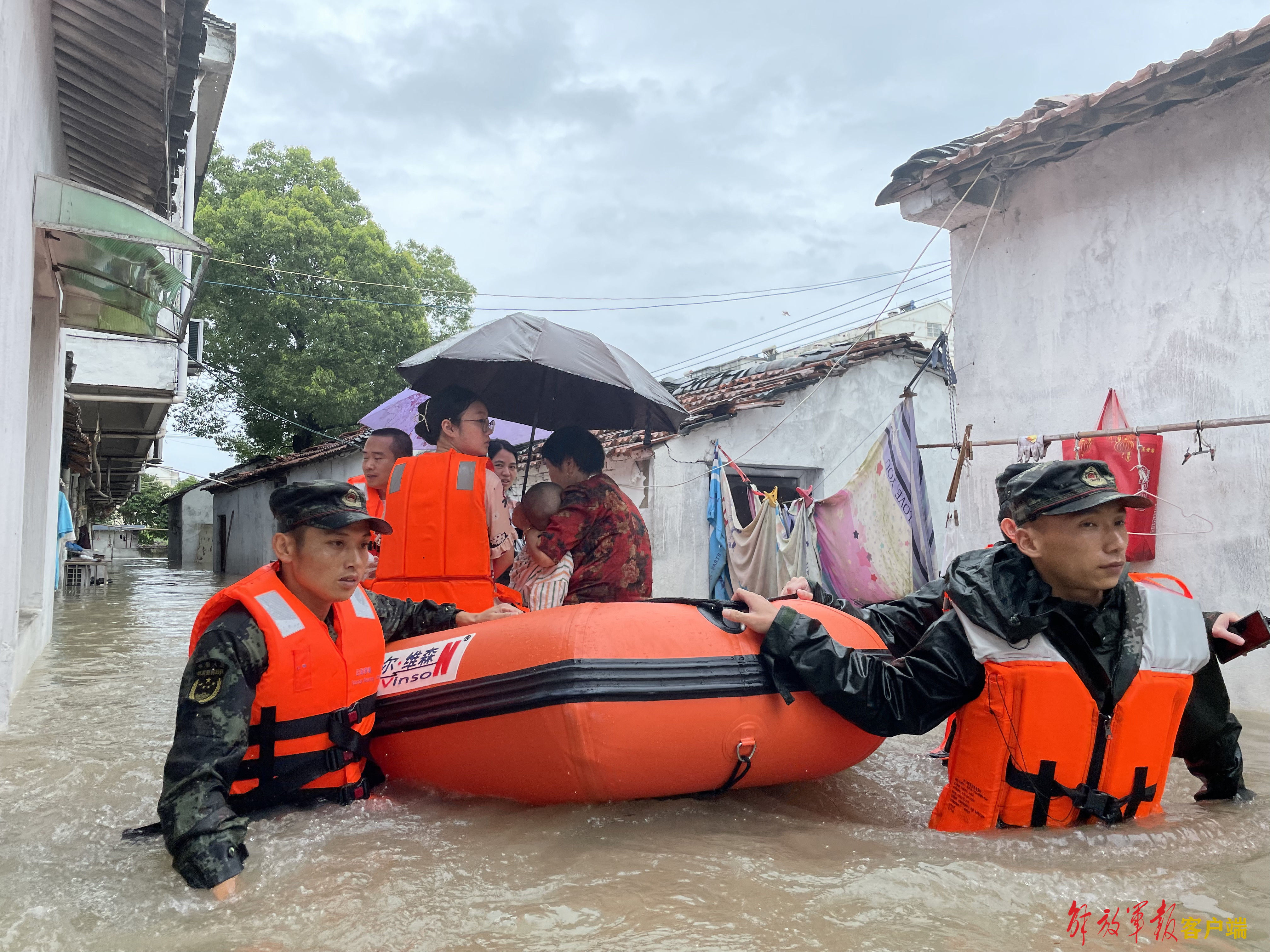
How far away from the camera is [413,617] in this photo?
3447 mm

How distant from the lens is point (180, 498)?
34656 millimetres

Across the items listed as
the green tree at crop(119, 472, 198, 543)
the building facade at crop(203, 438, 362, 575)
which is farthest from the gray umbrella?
the green tree at crop(119, 472, 198, 543)

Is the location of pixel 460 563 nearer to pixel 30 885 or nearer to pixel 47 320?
pixel 30 885

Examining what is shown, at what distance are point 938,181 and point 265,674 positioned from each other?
5.84 meters

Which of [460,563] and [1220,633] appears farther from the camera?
[460,563]

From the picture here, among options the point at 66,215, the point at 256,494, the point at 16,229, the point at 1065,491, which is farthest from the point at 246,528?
the point at 1065,491

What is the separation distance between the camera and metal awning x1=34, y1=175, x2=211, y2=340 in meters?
4.55

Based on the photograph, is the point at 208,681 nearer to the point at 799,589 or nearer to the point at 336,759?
the point at 336,759

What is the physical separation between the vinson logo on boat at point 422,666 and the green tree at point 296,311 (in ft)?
58.4

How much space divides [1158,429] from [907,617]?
2823 millimetres

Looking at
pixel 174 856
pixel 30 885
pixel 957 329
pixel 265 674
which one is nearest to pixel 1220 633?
pixel 265 674

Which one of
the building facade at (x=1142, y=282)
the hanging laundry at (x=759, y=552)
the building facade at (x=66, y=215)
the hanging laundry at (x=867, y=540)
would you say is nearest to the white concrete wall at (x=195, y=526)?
the building facade at (x=66, y=215)

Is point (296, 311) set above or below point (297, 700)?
above

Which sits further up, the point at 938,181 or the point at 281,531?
the point at 938,181
